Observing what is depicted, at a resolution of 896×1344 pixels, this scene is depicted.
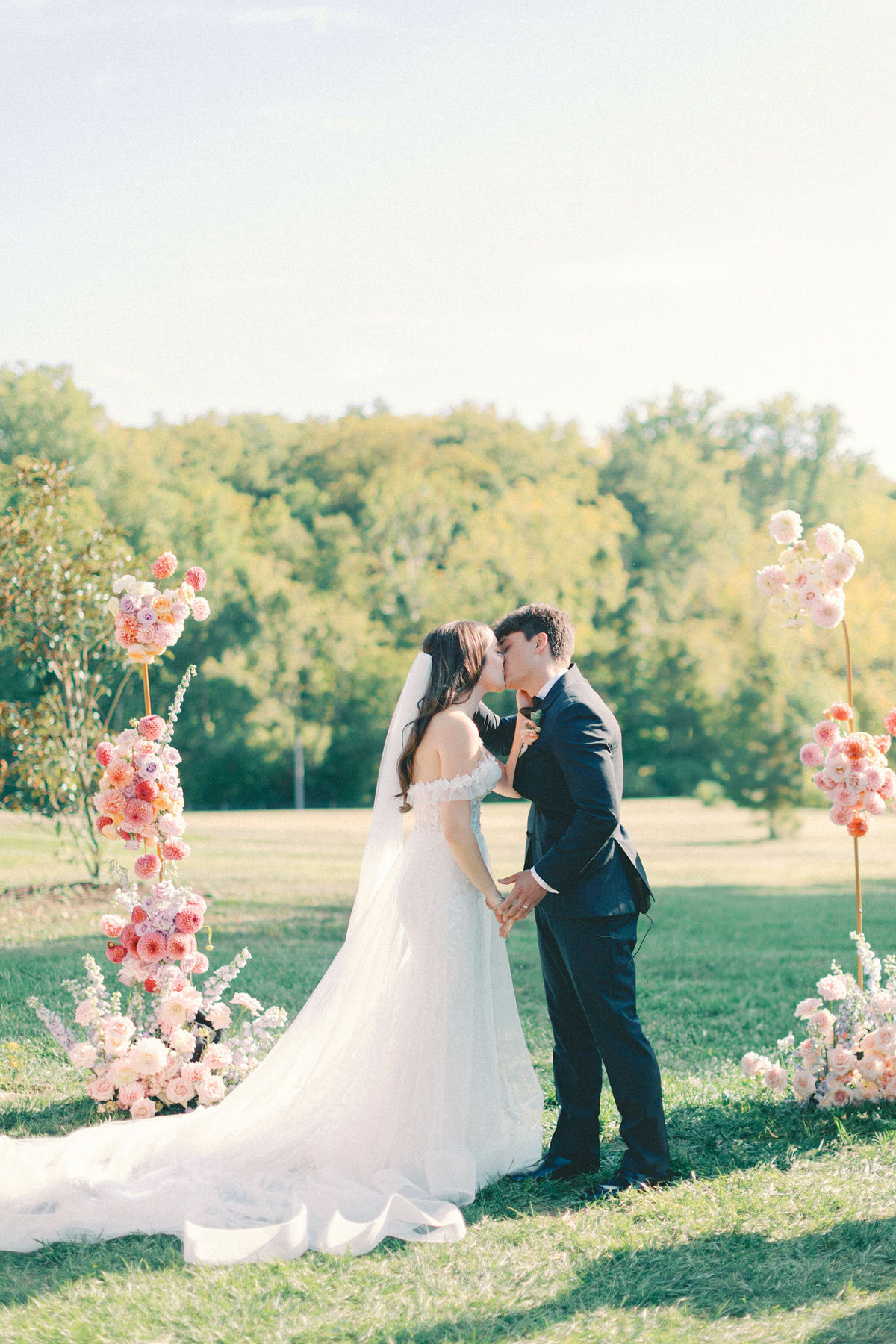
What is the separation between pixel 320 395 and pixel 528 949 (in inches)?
1462

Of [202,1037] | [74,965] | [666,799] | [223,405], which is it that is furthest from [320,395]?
[202,1037]

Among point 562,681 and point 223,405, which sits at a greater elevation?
point 223,405

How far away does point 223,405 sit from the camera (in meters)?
42.2

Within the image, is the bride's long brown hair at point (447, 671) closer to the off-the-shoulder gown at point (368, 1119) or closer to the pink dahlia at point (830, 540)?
the off-the-shoulder gown at point (368, 1119)

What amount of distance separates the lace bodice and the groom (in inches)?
4.6

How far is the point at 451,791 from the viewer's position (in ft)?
14.2

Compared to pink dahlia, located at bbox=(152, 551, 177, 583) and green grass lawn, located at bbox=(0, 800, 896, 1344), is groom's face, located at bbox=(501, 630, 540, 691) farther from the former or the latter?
green grass lawn, located at bbox=(0, 800, 896, 1344)

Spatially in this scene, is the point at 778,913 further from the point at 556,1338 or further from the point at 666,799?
the point at 666,799

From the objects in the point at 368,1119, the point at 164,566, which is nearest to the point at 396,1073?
the point at 368,1119

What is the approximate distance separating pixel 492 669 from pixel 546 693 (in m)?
0.25

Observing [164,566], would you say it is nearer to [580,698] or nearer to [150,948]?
[150,948]

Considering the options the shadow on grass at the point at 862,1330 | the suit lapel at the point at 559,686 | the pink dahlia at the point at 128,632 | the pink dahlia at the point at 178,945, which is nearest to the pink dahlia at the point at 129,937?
the pink dahlia at the point at 178,945

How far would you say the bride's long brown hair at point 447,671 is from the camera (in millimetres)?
4363

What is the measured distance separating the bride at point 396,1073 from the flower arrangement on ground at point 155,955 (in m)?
0.40
